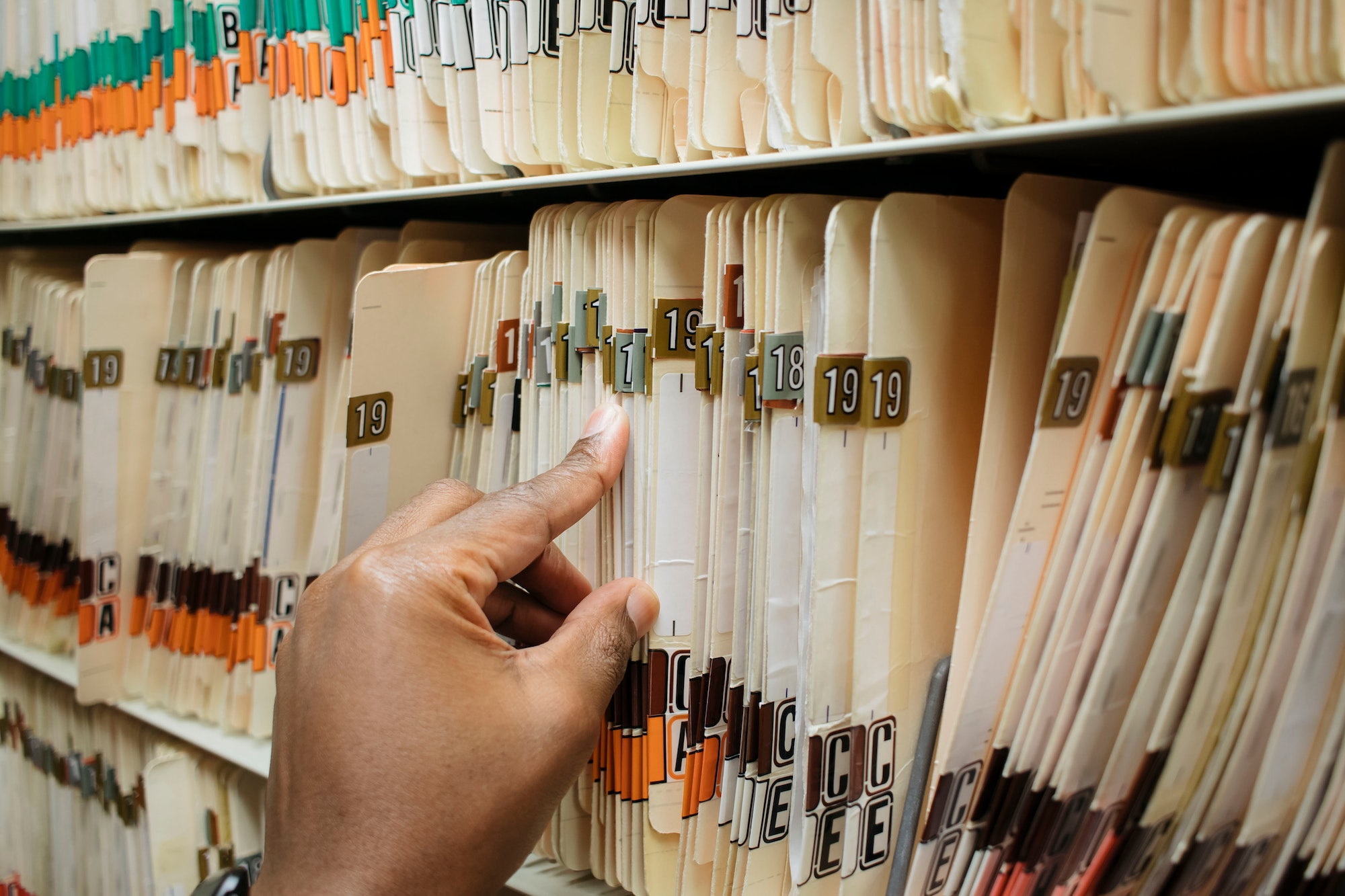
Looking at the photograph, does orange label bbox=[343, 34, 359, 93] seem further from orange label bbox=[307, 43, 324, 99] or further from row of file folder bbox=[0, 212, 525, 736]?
row of file folder bbox=[0, 212, 525, 736]

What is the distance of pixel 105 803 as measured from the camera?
1762 mm

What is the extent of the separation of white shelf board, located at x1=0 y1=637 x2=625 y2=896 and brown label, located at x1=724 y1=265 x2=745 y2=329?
0.70 meters

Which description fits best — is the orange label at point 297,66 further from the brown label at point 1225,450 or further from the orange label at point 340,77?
the brown label at point 1225,450

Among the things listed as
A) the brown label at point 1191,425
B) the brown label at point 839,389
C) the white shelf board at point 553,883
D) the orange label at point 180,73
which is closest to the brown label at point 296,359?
the orange label at point 180,73

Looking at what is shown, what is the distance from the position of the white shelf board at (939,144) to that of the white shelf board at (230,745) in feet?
2.36

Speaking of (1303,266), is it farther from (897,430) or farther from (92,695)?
(92,695)

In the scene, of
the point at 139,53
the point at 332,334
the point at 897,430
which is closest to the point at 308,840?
the point at 897,430

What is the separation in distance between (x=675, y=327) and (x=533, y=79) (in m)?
0.33

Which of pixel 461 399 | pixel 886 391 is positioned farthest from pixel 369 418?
pixel 886 391

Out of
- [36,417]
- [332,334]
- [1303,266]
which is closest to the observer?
[1303,266]

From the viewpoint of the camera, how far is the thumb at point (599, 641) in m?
0.88

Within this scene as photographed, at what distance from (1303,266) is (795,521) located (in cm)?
44

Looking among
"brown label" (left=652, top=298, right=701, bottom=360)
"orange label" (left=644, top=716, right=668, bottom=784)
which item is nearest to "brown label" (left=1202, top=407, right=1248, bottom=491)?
"brown label" (left=652, top=298, right=701, bottom=360)

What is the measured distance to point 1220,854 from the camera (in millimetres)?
720
